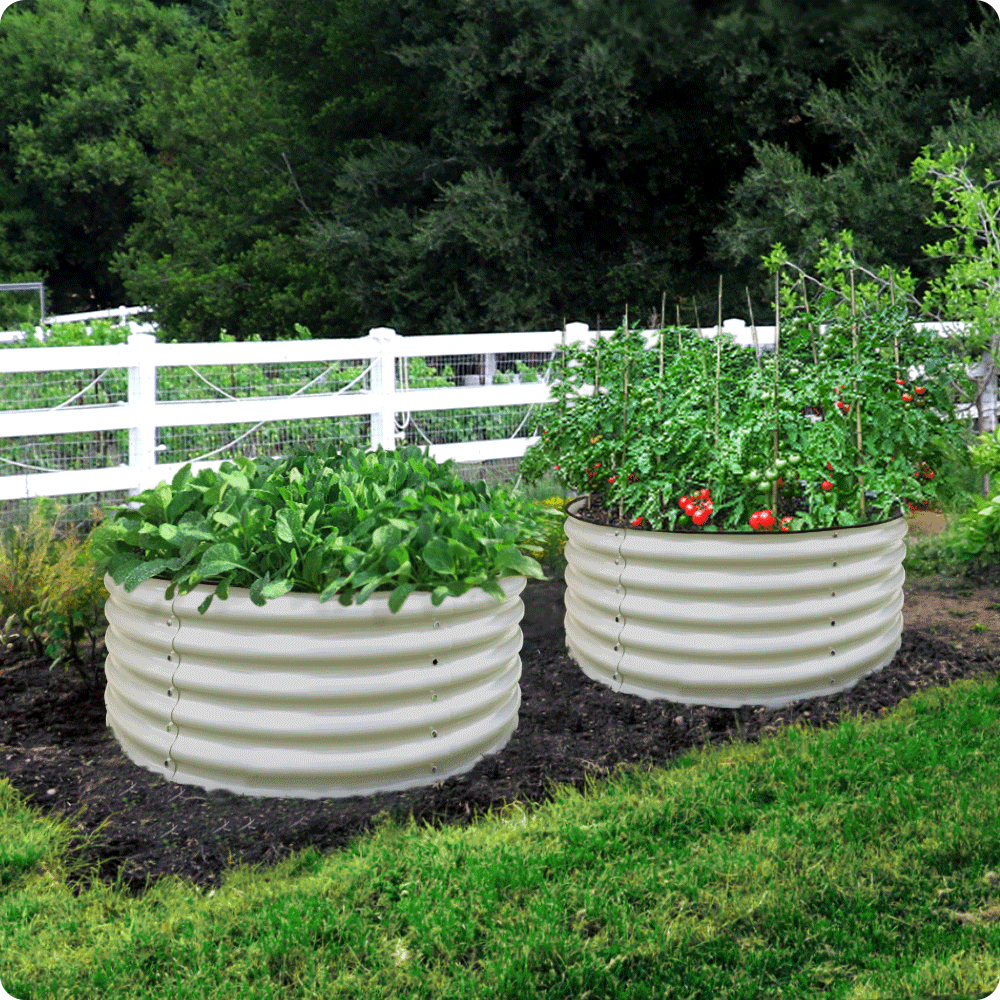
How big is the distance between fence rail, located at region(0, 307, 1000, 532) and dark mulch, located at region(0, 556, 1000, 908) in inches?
45.8

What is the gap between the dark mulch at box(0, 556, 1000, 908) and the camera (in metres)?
3.19


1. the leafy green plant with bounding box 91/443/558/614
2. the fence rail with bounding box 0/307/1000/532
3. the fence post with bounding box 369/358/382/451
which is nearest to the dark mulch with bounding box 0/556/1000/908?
the leafy green plant with bounding box 91/443/558/614

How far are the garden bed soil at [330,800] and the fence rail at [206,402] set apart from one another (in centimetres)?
111

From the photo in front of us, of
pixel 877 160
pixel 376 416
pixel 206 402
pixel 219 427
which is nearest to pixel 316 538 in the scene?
pixel 206 402

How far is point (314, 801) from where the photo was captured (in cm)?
344

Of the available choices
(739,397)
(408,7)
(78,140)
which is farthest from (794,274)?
(78,140)

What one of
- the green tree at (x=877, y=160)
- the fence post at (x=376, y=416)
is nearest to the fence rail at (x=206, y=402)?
the fence post at (x=376, y=416)

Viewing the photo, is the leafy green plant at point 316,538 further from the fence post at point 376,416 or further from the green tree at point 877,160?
the green tree at point 877,160

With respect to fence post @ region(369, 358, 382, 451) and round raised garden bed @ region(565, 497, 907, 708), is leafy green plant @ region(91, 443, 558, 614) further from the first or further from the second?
fence post @ region(369, 358, 382, 451)

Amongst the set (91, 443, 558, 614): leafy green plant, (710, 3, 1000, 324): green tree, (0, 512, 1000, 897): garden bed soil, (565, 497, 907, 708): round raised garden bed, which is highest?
(710, 3, 1000, 324): green tree

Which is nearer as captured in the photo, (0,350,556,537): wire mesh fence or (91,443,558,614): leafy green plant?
(91,443,558,614): leafy green plant

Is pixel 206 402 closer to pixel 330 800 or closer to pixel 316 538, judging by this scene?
pixel 316 538

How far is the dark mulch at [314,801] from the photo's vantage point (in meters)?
3.19

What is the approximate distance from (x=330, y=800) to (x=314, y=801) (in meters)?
0.05
